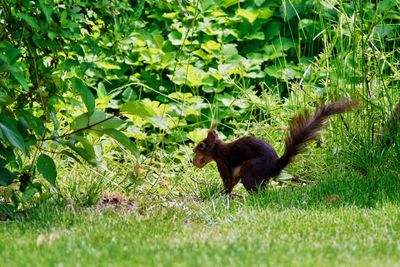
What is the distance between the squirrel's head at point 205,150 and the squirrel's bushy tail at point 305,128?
2.06 ft

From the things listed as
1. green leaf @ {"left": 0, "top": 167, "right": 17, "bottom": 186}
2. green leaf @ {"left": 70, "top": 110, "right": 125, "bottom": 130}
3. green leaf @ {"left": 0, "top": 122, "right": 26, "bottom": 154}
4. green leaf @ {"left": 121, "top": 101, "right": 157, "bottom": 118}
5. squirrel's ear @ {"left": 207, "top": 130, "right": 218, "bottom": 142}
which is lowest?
squirrel's ear @ {"left": 207, "top": 130, "right": 218, "bottom": 142}

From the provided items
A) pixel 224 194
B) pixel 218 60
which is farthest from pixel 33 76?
pixel 218 60

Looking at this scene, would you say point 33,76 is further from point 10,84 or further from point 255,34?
point 255,34

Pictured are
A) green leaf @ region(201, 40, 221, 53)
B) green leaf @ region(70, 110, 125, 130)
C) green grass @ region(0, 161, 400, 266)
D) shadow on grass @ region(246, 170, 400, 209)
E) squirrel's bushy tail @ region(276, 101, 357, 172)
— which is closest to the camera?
green grass @ region(0, 161, 400, 266)

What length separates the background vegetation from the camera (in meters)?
4.00

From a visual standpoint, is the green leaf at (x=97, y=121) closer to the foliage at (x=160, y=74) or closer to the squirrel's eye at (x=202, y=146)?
the foliage at (x=160, y=74)

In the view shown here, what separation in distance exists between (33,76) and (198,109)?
279 centimetres

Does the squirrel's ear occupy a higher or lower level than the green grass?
lower

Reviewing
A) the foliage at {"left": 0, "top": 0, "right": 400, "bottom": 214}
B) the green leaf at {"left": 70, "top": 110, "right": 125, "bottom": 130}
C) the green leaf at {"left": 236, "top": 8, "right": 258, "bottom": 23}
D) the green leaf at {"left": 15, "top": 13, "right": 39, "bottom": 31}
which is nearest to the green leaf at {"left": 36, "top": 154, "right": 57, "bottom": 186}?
the foliage at {"left": 0, "top": 0, "right": 400, "bottom": 214}

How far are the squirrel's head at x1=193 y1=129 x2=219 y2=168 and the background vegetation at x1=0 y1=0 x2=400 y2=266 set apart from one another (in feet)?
0.54

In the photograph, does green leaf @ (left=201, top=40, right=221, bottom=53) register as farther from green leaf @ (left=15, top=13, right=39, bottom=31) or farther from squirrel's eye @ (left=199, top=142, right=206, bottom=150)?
green leaf @ (left=15, top=13, right=39, bottom=31)

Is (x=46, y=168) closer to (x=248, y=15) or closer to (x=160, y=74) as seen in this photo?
(x=160, y=74)

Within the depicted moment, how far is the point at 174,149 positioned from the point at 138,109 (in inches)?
104

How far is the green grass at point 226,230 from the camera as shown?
3.40m
